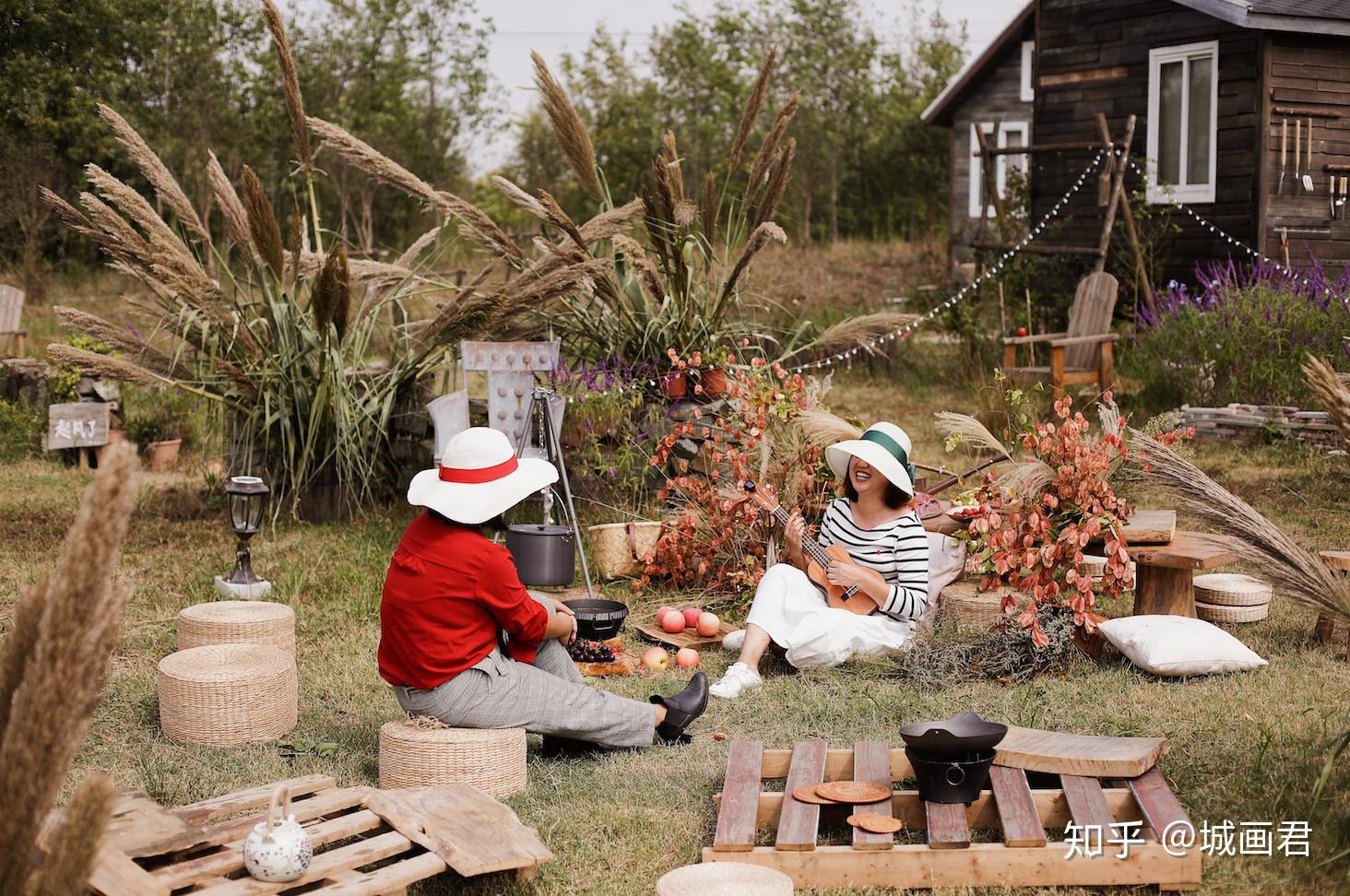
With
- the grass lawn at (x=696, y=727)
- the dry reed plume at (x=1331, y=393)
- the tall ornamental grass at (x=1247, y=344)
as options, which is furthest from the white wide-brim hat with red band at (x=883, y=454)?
the tall ornamental grass at (x=1247, y=344)

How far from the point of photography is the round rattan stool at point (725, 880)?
3.34m

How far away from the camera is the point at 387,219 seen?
77.6 feet

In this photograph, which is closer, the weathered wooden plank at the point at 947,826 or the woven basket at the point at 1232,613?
the weathered wooden plank at the point at 947,826

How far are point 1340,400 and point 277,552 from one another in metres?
5.96

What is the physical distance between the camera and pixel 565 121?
24.8 ft

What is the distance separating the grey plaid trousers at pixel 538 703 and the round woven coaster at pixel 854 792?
34.5 inches

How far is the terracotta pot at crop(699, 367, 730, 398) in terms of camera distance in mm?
7777

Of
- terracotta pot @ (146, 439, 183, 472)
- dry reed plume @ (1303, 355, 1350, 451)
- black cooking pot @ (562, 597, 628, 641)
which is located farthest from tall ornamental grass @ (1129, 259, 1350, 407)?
terracotta pot @ (146, 439, 183, 472)

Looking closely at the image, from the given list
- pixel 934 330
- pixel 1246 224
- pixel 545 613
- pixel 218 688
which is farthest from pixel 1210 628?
pixel 934 330

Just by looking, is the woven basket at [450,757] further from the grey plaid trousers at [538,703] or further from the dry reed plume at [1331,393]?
the dry reed plume at [1331,393]

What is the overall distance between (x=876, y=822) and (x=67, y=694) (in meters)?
2.58

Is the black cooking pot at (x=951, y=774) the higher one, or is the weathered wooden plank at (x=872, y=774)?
the black cooking pot at (x=951, y=774)

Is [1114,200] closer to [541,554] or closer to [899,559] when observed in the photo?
[899,559]

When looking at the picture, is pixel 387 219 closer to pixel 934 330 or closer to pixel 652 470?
pixel 934 330
